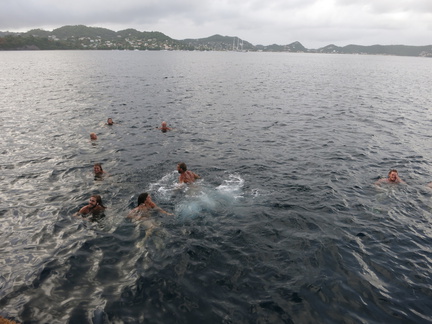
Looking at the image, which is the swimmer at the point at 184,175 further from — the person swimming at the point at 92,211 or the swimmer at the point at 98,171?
the swimmer at the point at 98,171

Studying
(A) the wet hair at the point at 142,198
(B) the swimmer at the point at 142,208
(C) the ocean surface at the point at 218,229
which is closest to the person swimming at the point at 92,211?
(C) the ocean surface at the point at 218,229

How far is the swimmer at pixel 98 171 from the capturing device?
17.3 meters

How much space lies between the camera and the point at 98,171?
57.1ft

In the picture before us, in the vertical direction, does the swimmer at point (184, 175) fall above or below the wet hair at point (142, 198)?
below

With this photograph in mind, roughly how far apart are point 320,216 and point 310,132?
17.2 meters

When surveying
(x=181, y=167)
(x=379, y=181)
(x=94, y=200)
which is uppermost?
(x=94, y=200)

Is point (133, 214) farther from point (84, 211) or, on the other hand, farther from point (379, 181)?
point (379, 181)

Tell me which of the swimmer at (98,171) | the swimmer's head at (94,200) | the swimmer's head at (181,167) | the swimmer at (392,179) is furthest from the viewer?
the swimmer at (98,171)

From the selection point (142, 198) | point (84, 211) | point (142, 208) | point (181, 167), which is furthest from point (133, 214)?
point (181, 167)

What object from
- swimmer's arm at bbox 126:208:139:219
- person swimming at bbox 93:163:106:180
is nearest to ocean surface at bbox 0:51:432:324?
swimmer's arm at bbox 126:208:139:219

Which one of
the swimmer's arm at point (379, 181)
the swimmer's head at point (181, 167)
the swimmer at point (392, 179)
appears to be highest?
the swimmer's head at point (181, 167)

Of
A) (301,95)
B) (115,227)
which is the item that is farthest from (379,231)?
(301,95)

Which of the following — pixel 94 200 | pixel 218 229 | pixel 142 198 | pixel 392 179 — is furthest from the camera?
pixel 392 179

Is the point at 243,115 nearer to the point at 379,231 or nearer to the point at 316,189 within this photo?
the point at 316,189
